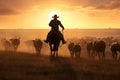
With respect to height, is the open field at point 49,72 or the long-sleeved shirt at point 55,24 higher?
the long-sleeved shirt at point 55,24

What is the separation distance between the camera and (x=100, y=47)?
1373 inches

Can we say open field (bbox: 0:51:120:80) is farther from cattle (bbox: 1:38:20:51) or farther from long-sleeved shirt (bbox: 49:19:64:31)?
cattle (bbox: 1:38:20:51)

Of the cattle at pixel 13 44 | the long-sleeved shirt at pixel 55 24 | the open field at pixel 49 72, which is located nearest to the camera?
the open field at pixel 49 72

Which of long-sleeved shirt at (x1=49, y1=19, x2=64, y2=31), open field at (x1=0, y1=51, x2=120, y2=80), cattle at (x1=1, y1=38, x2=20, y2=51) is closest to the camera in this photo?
open field at (x1=0, y1=51, x2=120, y2=80)

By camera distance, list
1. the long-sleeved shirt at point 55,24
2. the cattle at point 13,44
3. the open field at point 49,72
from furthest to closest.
A: the cattle at point 13,44
the long-sleeved shirt at point 55,24
the open field at point 49,72

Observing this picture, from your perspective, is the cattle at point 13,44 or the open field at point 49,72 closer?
the open field at point 49,72

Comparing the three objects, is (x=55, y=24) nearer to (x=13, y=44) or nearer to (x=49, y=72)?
(x=49, y=72)

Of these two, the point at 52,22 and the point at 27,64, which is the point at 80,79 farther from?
the point at 52,22

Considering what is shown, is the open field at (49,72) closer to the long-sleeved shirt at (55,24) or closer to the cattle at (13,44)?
the long-sleeved shirt at (55,24)

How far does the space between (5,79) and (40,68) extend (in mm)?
3859

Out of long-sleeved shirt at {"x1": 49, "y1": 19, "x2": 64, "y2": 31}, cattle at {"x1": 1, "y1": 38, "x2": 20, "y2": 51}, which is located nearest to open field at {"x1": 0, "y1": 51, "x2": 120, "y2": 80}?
long-sleeved shirt at {"x1": 49, "y1": 19, "x2": 64, "y2": 31}

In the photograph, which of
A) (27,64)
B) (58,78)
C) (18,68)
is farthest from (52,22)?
(58,78)

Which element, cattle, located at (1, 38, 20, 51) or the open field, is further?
cattle, located at (1, 38, 20, 51)

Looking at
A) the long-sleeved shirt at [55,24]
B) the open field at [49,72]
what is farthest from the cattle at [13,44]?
the open field at [49,72]
